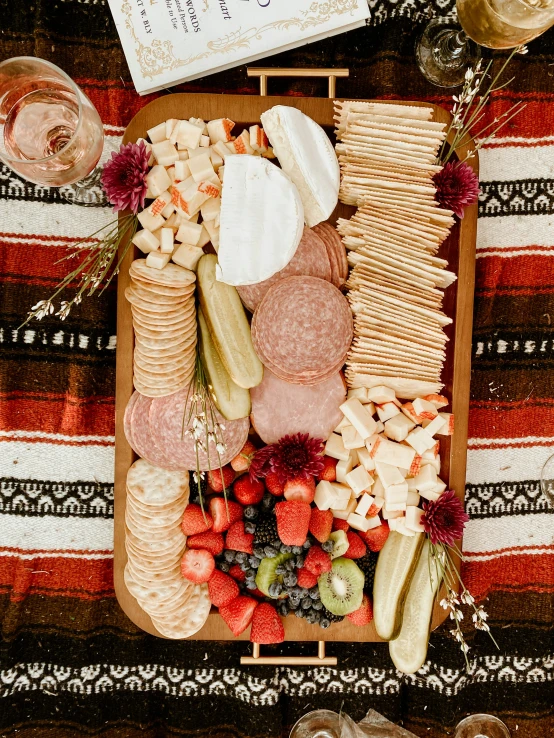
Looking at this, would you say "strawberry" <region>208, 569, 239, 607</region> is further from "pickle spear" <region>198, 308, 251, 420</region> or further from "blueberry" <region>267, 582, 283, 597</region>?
"pickle spear" <region>198, 308, 251, 420</region>

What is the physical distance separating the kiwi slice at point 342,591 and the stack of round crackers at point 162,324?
20.4 inches

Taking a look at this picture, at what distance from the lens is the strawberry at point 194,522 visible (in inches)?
48.8

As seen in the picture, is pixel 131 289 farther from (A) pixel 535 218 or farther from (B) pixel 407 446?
(A) pixel 535 218

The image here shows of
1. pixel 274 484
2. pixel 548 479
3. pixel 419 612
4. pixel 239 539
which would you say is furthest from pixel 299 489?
pixel 548 479

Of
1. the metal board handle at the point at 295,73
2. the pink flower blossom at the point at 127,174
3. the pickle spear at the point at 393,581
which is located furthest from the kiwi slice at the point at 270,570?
the metal board handle at the point at 295,73

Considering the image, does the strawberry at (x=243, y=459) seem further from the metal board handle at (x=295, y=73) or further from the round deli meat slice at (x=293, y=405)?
the metal board handle at (x=295, y=73)

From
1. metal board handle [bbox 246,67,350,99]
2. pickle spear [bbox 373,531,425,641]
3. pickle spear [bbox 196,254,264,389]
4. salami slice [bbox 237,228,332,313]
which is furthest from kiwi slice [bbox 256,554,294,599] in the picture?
metal board handle [bbox 246,67,350,99]

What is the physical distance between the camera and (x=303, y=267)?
3.90 feet

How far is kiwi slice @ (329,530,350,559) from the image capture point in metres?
1.24

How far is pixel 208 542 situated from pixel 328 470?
0.98 ft

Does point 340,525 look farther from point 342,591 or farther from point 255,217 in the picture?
point 255,217

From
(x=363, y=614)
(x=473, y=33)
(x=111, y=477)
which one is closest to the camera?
(x=473, y=33)

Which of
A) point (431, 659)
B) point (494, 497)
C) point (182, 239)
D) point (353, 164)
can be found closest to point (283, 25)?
point (353, 164)

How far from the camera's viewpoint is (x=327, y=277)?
3.96ft
